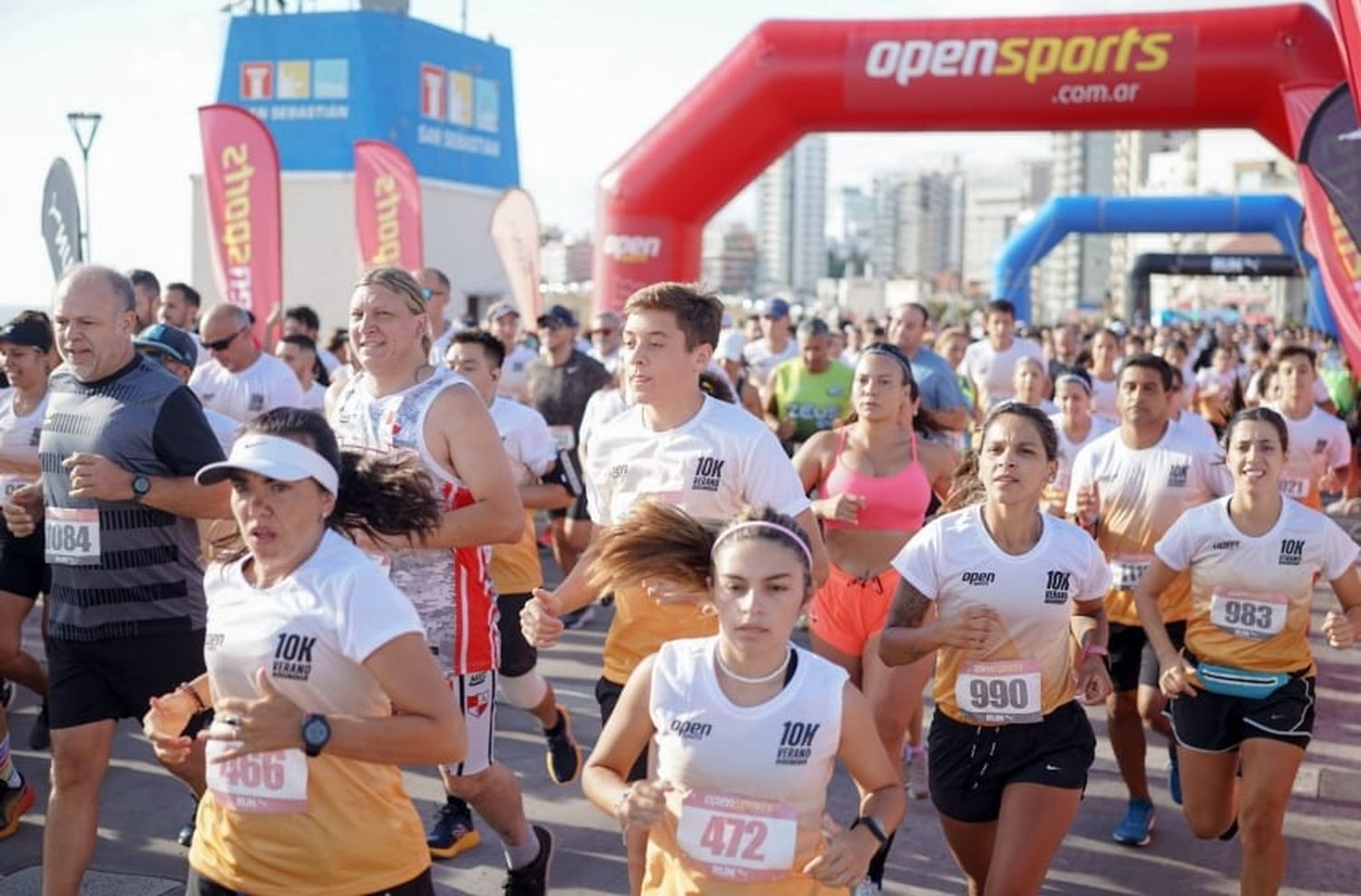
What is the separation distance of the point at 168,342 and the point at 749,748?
3.94 meters

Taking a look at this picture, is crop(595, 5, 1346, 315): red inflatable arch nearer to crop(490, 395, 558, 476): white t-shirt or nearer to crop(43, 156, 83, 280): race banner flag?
crop(43, 156, 83, 280): race banner flag

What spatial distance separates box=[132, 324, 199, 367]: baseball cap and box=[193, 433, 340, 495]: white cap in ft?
10.1

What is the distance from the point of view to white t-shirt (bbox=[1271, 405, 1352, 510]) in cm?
770

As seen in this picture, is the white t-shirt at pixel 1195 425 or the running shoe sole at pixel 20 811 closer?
the running shoe sole at pixel 20 811

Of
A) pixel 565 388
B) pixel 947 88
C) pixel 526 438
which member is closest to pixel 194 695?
pixel 526 438

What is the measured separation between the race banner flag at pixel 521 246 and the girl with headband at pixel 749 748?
12.6 m

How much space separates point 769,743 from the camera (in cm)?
281

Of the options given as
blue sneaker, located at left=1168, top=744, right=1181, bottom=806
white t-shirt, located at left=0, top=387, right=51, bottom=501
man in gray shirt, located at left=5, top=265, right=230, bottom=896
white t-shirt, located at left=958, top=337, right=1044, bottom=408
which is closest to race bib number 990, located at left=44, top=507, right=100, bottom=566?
man in gray shirt, located at left=5, top=265, right=230, bottom=896

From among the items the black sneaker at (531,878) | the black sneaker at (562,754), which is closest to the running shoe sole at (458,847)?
the black sneaker at (562,754)

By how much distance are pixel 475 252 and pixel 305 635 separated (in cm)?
3259

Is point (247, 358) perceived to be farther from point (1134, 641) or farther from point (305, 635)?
point (305, 635)

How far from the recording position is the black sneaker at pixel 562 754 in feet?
18.6

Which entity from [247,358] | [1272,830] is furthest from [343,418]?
[247,358]

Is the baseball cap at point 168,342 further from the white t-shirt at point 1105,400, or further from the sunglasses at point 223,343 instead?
the white t-shirt at point 1105,400
